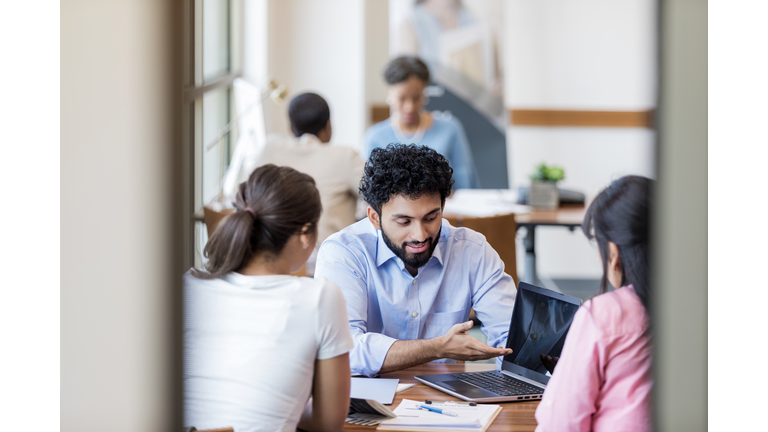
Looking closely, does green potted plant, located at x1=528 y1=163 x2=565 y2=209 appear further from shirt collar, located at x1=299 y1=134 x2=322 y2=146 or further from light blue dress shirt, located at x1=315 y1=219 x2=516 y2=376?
light blue dress shirt, located at x1=315 y1=219 x2=516 y2=376

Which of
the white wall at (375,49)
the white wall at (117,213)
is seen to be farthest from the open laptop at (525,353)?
the white wall at (375,49)

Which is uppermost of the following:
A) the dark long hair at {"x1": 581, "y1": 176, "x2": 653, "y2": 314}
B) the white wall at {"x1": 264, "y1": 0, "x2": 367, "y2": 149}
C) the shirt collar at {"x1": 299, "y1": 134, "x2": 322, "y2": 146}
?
the white wall at {"x1": 264, "y1": 0, "x2": 367, "y2": 149}

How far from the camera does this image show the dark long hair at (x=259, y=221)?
1.10 meters

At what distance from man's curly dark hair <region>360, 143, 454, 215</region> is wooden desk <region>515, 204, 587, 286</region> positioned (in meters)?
1.24

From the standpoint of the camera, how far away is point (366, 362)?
1.41 metres

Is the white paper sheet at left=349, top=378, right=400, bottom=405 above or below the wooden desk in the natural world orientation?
below

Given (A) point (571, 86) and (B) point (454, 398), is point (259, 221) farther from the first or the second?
(A) point (571, 86)

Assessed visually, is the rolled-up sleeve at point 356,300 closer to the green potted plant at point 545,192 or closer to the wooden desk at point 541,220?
the wooden desk at point 541,220

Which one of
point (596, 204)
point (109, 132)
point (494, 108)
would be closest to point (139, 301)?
point (109, 132)

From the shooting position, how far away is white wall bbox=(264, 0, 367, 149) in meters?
4.32

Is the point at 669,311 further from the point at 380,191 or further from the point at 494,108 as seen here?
the point at 494,108

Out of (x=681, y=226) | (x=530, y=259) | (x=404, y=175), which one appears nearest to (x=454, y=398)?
(x=404, y=175)

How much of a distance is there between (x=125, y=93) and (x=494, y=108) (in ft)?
12.7

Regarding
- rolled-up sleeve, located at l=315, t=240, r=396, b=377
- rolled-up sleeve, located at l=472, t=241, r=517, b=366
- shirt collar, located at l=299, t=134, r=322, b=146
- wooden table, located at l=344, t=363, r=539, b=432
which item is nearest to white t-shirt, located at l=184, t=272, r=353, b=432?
wooden table, located at l=344, t=363, r=539, b=432
